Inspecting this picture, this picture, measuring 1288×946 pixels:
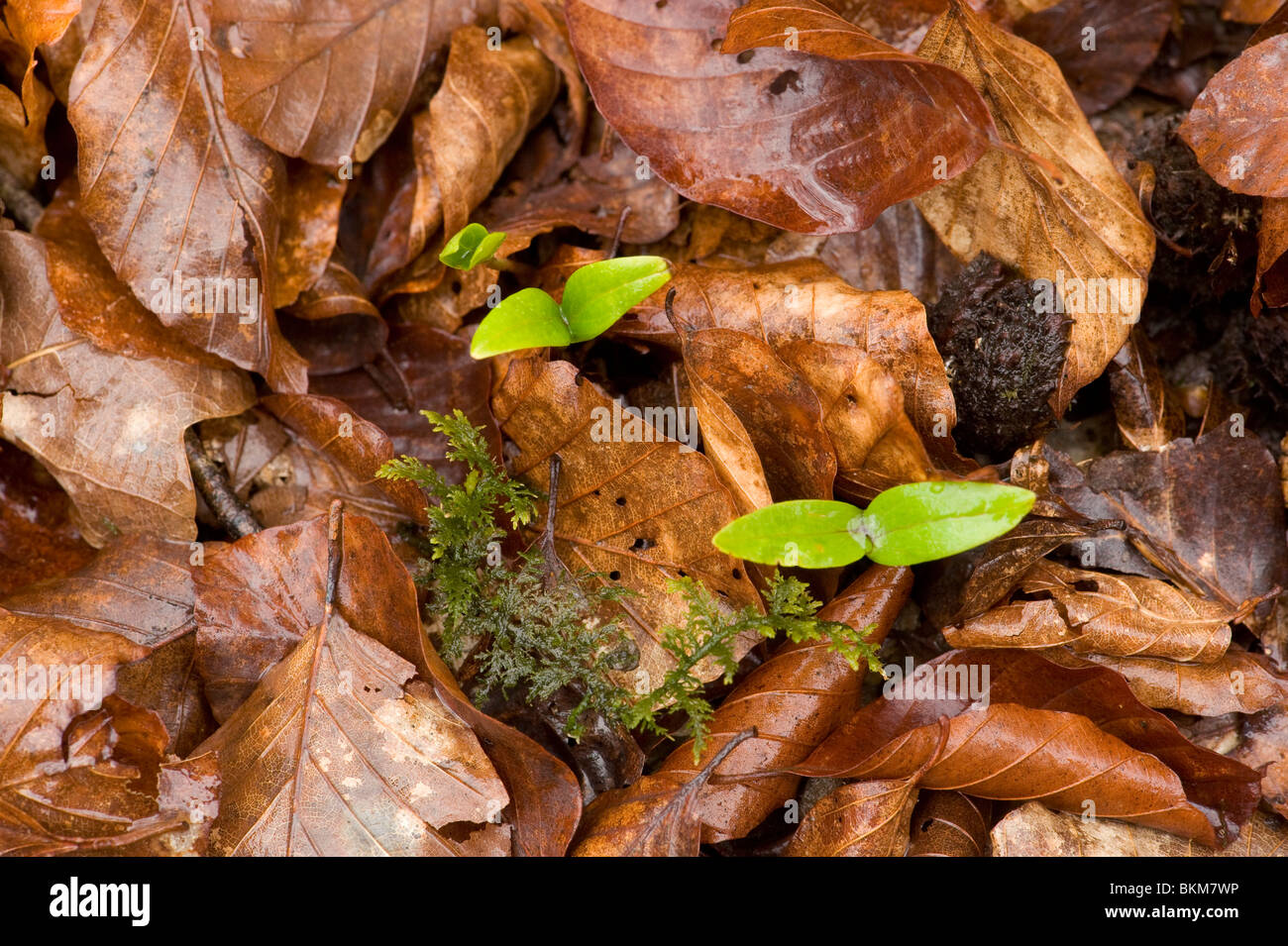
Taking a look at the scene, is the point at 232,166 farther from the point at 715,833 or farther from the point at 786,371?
the point at 715,833

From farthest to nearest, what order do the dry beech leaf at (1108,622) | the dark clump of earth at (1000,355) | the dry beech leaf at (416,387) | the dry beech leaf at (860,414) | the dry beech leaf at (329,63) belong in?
the dry beech leaf at (416,387) < the dry beech leaf at (329,63) < the dark clump of earth at (1000,355) < the dry beech leaf at (1108,622) < the dry beech leaf at (860,414)

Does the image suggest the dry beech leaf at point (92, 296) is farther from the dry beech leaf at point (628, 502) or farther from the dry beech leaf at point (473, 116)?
the dry beech leaf at point (628, 502)

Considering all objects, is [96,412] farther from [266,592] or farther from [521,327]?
[521,327]

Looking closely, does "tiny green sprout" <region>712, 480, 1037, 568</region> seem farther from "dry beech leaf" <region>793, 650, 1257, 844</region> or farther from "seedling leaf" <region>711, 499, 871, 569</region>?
"dry beech leaf" <region>793, 650, 1257, 844</region>

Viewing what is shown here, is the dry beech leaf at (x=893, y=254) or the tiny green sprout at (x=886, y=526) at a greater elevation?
the dry beech leaf at (x=893, y=254)

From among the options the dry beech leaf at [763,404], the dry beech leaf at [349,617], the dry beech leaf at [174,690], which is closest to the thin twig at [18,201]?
the dry beech leaf at [349,617]

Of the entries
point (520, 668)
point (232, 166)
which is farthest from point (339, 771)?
point (232, 166)
